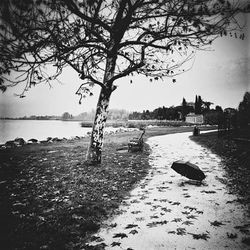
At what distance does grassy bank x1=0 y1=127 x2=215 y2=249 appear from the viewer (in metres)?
3.71

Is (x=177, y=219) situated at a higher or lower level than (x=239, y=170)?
lower

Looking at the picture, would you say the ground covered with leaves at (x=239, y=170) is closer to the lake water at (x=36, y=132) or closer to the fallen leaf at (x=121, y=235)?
the fallen leaf at (x=121, y=235)

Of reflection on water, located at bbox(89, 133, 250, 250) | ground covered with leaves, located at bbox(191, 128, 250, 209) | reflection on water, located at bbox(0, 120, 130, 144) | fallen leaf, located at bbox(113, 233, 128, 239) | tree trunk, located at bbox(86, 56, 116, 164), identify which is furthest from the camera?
reflection on water, located at bbox(0, 120, 130, 144)

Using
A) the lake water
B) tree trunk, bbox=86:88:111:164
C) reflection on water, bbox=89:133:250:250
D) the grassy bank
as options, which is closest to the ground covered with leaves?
reflection on water, bbox=89:133:250:250

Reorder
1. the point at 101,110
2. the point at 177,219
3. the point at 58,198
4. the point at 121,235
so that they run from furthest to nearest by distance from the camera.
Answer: the point at 101,110 → the point at 58,198 → the point at 177,219 → the point at 121,235

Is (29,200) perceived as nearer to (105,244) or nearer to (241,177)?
(105,244)

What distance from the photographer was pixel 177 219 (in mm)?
4188

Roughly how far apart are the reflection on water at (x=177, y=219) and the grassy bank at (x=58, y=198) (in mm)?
490

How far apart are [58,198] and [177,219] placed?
11.3ft

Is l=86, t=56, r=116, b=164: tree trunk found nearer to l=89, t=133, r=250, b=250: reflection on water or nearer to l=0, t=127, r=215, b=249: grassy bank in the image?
l=0, t=127, r=215, b=249: grassy bank

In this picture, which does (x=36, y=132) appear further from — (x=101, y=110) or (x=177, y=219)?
(x=177, y=219)

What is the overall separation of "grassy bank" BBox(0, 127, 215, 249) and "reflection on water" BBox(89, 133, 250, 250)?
1.61 feet

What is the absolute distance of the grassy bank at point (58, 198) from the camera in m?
3.71

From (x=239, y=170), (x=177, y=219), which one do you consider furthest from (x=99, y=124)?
(x=239, y=170)
